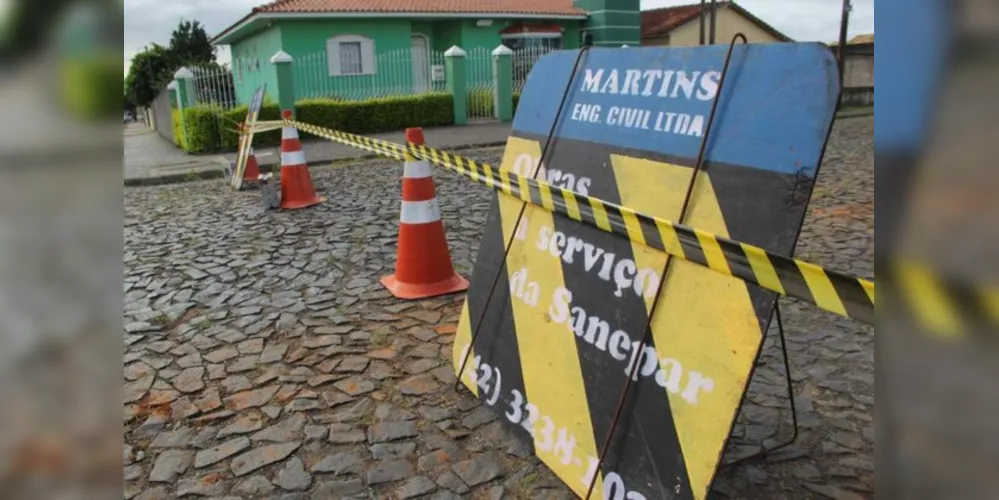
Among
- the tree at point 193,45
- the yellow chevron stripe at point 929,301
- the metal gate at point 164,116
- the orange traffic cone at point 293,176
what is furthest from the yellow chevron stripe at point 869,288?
the tree at point 193,45

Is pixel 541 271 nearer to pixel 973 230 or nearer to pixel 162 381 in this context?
pixel 162 381

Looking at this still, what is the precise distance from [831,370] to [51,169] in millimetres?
3705

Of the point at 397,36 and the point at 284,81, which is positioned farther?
the point at 397,36

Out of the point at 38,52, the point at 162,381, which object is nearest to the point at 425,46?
the point at 162,381

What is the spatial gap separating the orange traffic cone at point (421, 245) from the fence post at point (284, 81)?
44.7ft

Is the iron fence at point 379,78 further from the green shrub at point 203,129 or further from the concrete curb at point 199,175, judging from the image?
the concrete curb at point 199,175

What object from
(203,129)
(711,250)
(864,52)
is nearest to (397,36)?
(203,129)

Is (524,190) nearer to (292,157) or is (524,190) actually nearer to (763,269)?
(763,269)

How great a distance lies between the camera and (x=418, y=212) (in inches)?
187

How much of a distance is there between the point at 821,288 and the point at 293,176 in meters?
6.99

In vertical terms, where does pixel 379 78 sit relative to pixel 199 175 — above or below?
above

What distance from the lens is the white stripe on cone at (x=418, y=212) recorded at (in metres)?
4.73

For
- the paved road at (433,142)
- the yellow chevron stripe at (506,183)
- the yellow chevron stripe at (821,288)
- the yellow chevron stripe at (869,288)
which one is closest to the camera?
the yellow chevron stripe at (869,288)

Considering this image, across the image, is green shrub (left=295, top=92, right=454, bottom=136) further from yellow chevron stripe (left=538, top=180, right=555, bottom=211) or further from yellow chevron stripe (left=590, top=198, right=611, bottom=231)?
yellow chevron stripe (left=590, top=198, right=611, bottom=231)
